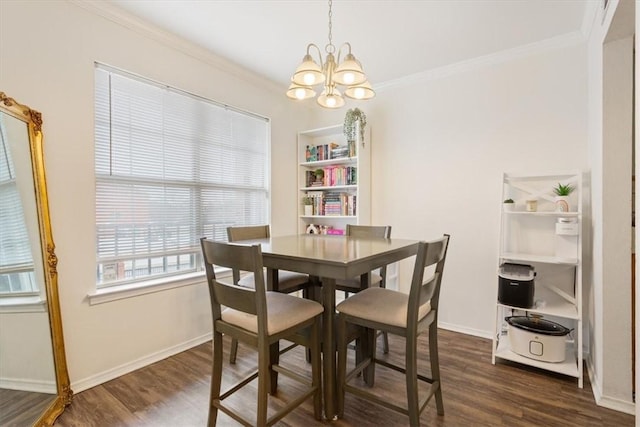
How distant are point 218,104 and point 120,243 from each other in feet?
4.93

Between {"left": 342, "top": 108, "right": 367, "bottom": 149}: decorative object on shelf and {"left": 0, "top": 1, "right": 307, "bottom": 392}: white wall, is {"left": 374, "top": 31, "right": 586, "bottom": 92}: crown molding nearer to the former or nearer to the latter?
{"left": 342, "top": 108, "right": 367, "bottom": 149}: decorative object on shelf

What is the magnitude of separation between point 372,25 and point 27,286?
2.77 meters

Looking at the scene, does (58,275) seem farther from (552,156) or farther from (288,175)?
(552,156)

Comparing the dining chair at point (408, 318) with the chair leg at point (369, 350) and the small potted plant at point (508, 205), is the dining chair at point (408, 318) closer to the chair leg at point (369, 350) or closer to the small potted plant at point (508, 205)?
the chair leg at point (369, 350)

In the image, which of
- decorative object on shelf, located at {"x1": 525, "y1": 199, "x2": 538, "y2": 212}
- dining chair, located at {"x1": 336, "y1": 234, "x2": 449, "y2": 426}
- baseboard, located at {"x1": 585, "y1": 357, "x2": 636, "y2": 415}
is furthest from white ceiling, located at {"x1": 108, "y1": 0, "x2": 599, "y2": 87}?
baseboard, located at {"x1": 585, "y1": 357, "x2": 636, "y2": 415}

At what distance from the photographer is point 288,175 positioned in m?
3.72

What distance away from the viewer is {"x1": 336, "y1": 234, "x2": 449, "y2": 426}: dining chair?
1441 millimetres

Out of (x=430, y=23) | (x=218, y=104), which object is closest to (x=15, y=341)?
(x=218, y=104)

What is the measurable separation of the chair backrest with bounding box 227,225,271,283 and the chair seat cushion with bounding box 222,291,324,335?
2.55 feet

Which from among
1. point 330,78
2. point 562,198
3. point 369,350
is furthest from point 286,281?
point 562,198

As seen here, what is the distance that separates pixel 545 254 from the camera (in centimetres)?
256

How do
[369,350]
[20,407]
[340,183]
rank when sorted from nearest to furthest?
[20,407], [369,350], [340,183]

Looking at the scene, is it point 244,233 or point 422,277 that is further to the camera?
point 244,233

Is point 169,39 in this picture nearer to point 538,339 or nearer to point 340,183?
point 340,183
